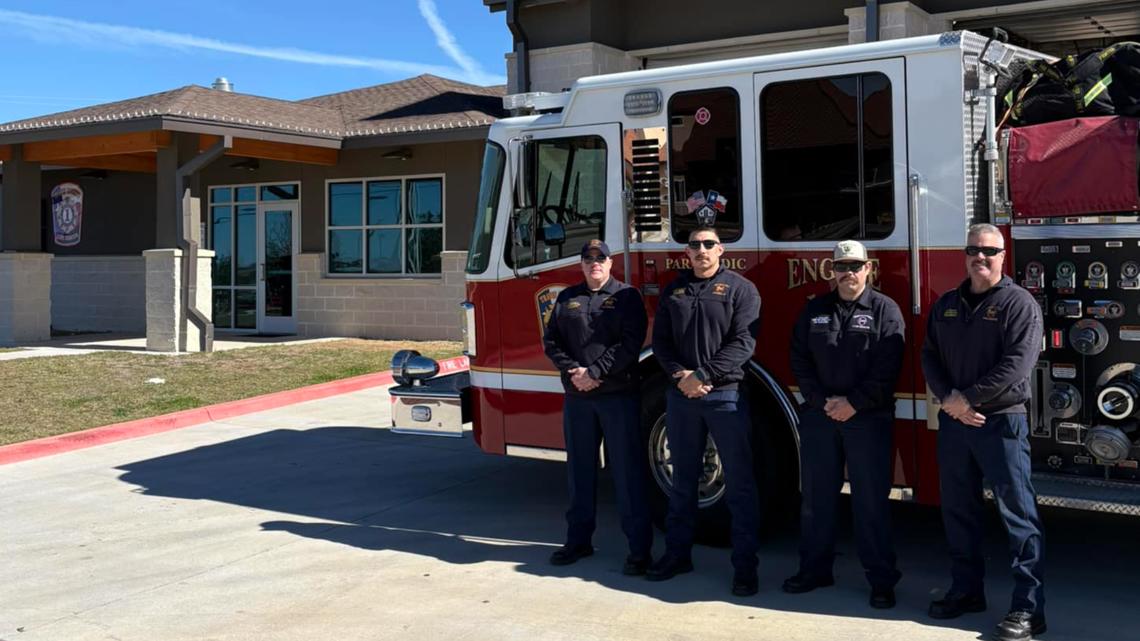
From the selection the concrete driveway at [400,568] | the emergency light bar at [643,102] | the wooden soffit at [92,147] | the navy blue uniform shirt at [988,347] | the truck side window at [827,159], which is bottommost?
the concrete driveway at [400,568]

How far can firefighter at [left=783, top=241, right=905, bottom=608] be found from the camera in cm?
509

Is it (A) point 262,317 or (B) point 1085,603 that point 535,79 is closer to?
(A) point 262,317

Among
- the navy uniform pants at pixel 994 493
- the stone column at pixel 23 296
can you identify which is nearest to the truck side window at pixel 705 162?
A: the navy uniform pants at pixel 994 493

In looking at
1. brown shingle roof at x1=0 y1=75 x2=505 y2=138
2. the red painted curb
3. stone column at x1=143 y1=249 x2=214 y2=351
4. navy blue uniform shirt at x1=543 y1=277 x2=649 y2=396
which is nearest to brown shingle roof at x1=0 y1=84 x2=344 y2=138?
brown shingle roof at x1=0 y1=75 x2=505 y2=138

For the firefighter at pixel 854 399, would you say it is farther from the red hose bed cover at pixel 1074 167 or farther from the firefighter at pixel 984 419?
the red hose bed cover at pixel 1074 167

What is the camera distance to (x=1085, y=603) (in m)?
5.13

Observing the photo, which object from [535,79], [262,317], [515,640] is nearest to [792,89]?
[515,640]

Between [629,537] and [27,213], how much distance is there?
15985mm

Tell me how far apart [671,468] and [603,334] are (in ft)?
2.96

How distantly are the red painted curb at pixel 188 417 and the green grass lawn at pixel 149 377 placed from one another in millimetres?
269

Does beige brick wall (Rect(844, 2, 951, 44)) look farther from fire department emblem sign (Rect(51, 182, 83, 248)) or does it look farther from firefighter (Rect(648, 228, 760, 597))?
fire department emblem sign (Rect(51, 182, 83, 248))

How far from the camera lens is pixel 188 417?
36.4 ft

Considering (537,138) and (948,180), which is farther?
(537,138)

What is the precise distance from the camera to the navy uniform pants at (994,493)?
15.3 ft
